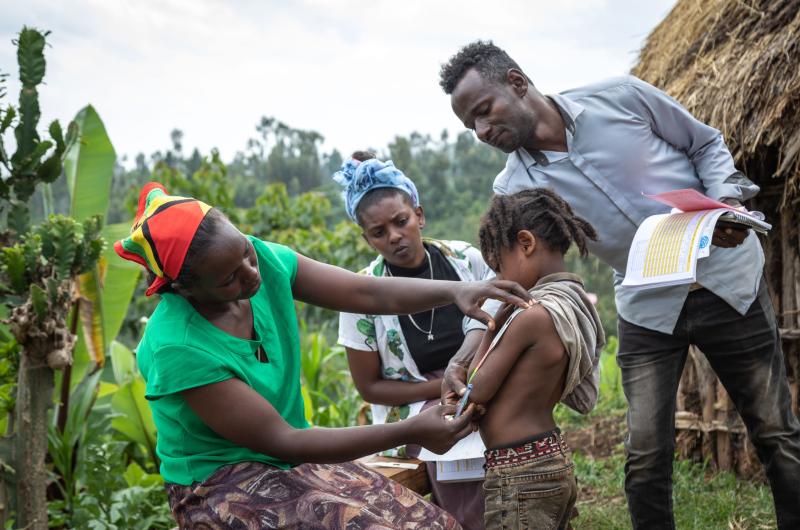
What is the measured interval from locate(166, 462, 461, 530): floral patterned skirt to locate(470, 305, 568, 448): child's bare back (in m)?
0.35

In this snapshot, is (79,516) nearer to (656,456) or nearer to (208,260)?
(208,260)

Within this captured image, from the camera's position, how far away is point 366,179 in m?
3.35

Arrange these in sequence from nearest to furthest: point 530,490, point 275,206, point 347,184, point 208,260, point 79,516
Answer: point 208,260
point 530,490
point 347,184
point 79,516
point 275,206

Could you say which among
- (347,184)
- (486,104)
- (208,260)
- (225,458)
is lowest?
(225,458)

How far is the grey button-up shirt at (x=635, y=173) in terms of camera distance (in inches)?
123

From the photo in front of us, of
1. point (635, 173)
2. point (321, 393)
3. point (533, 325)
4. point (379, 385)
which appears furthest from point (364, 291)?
point (321, 393)

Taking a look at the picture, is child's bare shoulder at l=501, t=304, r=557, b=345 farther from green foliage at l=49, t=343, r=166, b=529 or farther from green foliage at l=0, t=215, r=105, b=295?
green foliage at l=49, t=343, r=166, b=529

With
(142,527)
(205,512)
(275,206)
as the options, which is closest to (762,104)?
(205,512)

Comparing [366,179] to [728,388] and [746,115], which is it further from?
[746,115]

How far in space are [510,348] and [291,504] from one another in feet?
2.72

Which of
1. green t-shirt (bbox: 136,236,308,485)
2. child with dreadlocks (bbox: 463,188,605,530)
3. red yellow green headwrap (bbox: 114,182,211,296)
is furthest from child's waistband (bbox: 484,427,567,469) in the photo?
red yellow green headwrap (bbox: 114,182,211,296)

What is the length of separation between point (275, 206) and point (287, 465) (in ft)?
24.0

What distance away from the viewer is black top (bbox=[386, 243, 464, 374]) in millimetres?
3342

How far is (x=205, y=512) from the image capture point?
7.63ft
